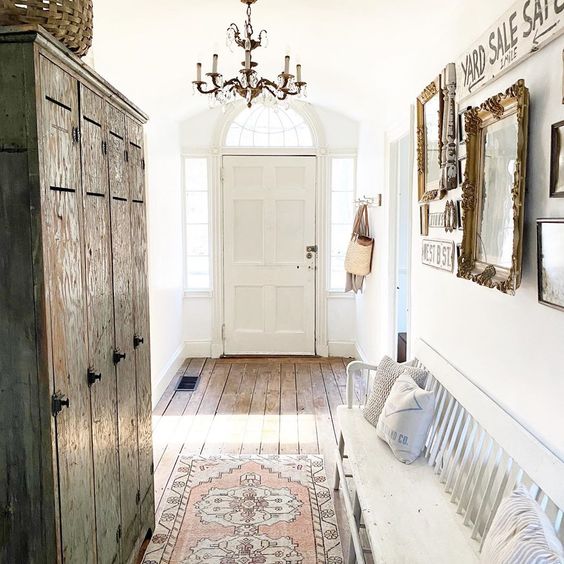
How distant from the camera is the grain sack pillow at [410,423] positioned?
7.79ft

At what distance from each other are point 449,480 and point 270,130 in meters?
4.37

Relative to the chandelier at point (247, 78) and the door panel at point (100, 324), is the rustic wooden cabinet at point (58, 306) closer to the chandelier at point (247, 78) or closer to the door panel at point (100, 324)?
the door panel at point (100, 324)

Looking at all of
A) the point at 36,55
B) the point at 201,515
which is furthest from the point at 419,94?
the point at 201,515

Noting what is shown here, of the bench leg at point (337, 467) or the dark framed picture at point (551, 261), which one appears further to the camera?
the bench leg at point (337, 467)

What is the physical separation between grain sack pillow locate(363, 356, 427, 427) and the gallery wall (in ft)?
1.16

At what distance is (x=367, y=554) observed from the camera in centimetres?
245

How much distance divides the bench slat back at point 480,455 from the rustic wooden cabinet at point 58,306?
1229mm

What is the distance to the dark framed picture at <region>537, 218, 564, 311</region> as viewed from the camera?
4.95 ft

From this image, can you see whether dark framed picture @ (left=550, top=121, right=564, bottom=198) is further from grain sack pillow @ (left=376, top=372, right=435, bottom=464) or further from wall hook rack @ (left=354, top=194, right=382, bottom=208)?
wall hook rack @ (left=354, top=194, right=382, bottom=208)

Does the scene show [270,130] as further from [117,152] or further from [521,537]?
[521,537]

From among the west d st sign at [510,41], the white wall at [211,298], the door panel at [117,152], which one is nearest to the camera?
the west d st sign at [510,41]

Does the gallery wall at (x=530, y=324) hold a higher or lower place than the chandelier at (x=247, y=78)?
lower

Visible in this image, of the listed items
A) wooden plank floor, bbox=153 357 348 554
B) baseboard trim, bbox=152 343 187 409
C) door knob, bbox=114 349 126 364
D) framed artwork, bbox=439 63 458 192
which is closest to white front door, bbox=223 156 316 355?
wooden plank floor, bbox=153 357 348 554

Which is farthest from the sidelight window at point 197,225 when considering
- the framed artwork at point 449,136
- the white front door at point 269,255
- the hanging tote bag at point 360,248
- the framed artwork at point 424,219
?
the framed artwork at point 449,136
